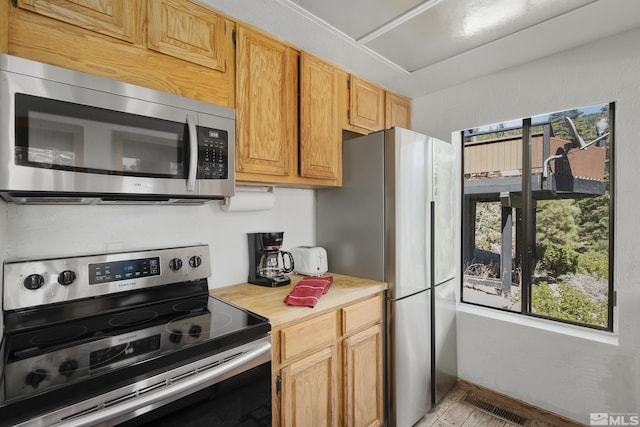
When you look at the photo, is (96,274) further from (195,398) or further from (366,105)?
(366,105)

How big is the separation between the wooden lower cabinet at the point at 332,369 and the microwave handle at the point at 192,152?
2.37 ft

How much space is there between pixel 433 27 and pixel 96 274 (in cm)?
202

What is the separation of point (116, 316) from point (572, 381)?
256 cm

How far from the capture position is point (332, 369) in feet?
5.10

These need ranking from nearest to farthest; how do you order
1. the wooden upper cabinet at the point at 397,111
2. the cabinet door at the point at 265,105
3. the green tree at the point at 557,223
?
the cabinet door at the point at 265,105
the green tree at the point at 557,223
the wooden upper cabinet at the point at 397,111

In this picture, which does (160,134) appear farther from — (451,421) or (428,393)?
(451,421)

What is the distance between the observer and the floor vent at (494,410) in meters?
2.03

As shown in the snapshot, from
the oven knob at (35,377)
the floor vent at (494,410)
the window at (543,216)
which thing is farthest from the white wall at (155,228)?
the floor vent at (494,410)

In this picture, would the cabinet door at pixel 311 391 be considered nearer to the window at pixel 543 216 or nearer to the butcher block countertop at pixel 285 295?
the butcher block countertop at pixel 285 295

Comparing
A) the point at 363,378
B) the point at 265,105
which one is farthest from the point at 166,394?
the point at 265,105

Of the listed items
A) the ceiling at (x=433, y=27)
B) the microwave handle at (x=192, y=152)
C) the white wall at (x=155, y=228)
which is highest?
the ceiling at (x=433, y=27)

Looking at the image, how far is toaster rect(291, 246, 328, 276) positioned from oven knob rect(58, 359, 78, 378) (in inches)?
49.6

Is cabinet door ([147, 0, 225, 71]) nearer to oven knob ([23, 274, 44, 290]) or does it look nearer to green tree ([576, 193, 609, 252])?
oven knob ([23, 274, 44, 290])

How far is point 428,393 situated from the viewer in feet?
6.75
